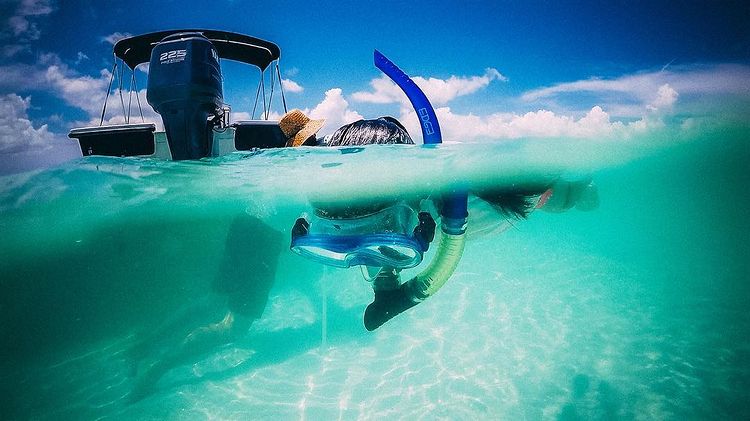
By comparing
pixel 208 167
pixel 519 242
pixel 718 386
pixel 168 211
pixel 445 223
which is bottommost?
pixel 519 242

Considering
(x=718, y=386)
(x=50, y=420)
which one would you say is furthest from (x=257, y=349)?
(x=718, y=386)

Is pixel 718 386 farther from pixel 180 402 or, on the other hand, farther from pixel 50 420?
pixel 50 420

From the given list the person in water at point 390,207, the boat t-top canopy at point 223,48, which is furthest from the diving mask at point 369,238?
the boat t-top canopy at point 223,48

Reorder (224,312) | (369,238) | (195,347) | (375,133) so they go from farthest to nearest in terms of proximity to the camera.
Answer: (224,312) < (195,347) < (375,133) < (369,238)

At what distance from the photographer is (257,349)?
356 inches

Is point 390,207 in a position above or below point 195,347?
above

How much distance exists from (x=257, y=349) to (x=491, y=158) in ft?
28.2

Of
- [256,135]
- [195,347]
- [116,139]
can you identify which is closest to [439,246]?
[256,135]

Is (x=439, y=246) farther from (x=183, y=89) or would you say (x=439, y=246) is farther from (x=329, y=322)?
(x=329, y=322)

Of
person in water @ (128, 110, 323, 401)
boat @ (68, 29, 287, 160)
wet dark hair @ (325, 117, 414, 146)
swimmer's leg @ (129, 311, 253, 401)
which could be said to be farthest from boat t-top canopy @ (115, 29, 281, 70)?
swimmer's leg @ (129, 311, 253, 401)

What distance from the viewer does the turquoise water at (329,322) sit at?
664 cm

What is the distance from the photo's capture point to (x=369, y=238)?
8.82 feet

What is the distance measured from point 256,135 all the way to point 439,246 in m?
5.50

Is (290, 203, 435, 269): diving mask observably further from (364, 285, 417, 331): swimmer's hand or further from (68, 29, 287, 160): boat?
(68, 29, 287, 160): boat
